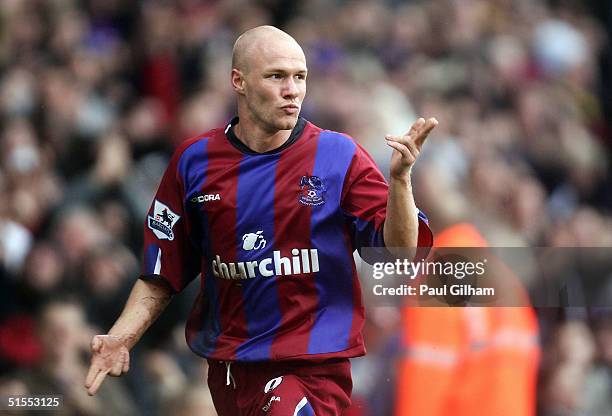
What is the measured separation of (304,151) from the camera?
5027 mm

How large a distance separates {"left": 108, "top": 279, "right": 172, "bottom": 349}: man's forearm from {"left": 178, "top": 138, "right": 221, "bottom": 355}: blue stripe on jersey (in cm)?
20

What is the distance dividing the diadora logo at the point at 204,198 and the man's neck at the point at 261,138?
0.24m

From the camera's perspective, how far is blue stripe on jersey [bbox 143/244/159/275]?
17.3 feet

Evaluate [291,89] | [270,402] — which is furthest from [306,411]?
[291,89]

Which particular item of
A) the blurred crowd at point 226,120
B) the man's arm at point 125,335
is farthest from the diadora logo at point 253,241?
the blurred crowd at point 226,120

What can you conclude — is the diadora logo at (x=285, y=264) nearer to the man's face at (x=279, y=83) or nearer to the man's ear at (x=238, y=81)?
the man's face at (x=279, y=83)

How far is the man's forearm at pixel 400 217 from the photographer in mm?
4570

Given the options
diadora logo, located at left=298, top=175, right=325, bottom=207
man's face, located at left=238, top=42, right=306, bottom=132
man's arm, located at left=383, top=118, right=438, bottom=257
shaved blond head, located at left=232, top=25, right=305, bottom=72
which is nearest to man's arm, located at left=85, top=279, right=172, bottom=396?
diadora logo, located at left=298, top=175, right=325, bottom=207

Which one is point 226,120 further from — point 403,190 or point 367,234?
point 403,190

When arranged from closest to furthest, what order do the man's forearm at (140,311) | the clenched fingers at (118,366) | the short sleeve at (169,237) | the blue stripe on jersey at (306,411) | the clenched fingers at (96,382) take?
the blue stripe on jersey at (306,411)
the clenched fingers at (96,382)
the clenched fingers at (118,366)
the man's forearm at (140,311)
the short sleeve at (169,237)

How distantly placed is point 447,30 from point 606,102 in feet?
4.41

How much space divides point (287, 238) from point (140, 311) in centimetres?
74

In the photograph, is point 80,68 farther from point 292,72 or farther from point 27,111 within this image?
point 292,72

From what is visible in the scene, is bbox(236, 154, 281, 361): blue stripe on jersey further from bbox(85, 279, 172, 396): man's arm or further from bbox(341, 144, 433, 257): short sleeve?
bbox(85, 279, 172, 396): man's arm
